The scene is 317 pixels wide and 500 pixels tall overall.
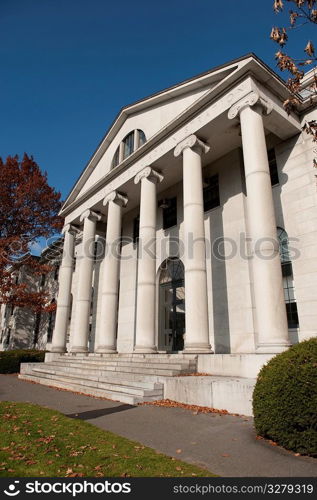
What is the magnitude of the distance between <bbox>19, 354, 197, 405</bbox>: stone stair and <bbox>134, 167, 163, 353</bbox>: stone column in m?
0.99

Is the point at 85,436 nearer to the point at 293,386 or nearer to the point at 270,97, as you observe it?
the point at 293,386

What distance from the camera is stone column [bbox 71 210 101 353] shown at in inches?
820

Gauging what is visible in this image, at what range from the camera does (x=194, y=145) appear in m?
15.1

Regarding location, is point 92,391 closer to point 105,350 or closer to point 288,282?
point 105,350

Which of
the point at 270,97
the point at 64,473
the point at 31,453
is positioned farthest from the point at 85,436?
the point at 270,97

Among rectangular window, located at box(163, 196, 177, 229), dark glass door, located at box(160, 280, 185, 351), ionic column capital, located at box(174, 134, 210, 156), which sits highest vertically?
ionic column capital, located at box(174, 134, 210, 156)

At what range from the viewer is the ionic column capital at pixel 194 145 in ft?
49.3

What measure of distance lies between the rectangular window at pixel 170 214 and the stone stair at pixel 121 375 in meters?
8.30

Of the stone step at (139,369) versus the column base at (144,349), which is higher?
the column base at (144,349)

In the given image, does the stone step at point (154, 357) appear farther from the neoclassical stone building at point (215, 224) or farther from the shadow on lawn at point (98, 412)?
the shadow on lawn at point (98, 412)

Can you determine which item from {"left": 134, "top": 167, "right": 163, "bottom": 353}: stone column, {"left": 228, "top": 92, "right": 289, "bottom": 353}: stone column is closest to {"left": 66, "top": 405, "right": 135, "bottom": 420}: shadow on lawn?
{"left": 228, "top": 92, "right": 289, "bottom": 353}: stone column

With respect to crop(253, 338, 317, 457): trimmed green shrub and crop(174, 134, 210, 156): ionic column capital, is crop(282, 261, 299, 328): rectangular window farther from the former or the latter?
crop(253, 338, 317, 457): trimmed green shrub

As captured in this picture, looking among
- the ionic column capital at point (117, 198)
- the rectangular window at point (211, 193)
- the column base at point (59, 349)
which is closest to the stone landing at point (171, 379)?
the column base at point (59, 349)

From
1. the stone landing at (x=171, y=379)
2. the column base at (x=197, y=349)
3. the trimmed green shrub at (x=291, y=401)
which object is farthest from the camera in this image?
the column base at (x=197, y=349)
